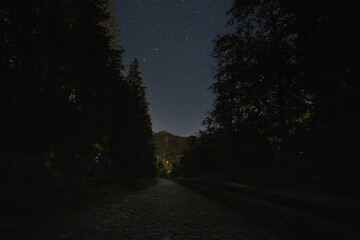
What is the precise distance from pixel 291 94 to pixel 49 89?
1238cm

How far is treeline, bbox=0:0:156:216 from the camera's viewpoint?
7180 mm

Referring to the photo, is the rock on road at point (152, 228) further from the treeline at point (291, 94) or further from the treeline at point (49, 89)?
the treeline at point (291, 94)

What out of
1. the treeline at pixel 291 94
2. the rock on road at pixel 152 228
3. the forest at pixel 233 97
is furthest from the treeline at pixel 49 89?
the treeline at pixel 291 94

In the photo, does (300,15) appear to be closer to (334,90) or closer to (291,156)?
(334,90)

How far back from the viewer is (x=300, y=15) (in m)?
6.16

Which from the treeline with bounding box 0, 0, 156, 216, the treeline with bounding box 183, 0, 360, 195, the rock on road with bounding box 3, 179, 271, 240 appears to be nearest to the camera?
the rock on road with bounding box 3, 179, 271, 240

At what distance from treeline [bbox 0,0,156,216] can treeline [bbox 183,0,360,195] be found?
861 centimetres

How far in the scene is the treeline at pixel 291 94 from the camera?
4844 millimetres

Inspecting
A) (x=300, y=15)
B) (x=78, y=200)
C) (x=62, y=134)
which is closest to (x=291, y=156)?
(x=300, y=15)

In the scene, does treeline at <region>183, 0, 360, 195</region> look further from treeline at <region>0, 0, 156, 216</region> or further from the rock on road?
treeline at <region>0, 0, 156, 216</region>

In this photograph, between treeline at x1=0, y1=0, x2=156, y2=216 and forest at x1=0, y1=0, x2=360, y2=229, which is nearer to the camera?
forest at x1=0, y1=0, x2=360, y2=229

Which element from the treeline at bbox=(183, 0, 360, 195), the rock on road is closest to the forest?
the treeline at bbox=(183, 0, 360, 195)

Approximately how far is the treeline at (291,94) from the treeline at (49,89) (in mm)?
8609

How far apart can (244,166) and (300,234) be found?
1014 centimetres
